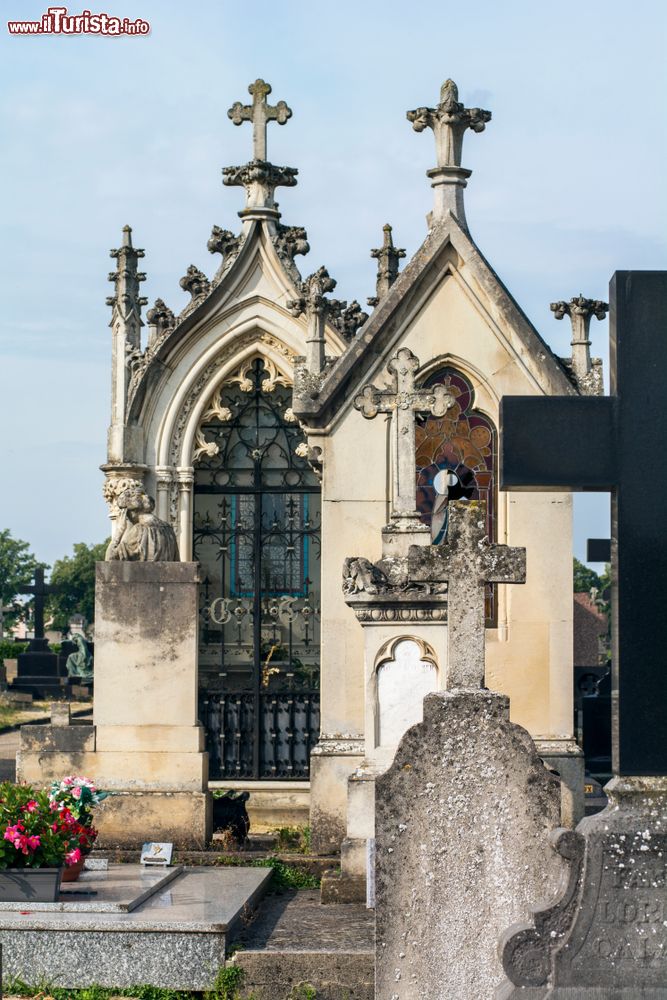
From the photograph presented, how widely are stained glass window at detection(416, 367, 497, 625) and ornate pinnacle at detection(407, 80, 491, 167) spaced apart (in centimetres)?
181

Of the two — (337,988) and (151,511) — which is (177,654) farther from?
(337,988)

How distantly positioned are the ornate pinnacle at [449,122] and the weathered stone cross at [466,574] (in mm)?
7776

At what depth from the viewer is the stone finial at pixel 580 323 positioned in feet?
47.4

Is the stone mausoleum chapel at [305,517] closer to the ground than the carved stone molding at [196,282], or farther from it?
closer to the ground

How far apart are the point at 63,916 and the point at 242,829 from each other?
3.94 m

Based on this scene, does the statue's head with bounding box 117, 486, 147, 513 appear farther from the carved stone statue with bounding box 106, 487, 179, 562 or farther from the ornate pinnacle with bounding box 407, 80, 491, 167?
the ornate pinnacle with bounding box 407, 80, 491, 167

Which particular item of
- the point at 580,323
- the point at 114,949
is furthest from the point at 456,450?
the point at 114,949

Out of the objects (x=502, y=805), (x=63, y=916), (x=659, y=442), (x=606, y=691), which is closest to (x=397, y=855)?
(x=502, y=805)

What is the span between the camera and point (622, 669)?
6301 mm

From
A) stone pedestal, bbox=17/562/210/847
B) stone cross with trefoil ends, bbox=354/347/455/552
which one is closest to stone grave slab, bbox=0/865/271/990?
stone cross with trefoil ends, bbox=354/347/455/552

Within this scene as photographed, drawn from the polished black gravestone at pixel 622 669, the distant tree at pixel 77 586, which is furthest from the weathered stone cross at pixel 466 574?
the distant tree at pixel 77 586

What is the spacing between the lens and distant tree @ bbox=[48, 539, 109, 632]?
234 feet

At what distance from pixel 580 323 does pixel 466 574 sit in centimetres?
781

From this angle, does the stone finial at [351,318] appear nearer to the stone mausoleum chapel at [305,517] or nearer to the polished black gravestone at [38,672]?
the stone mausoleum chapel at [305,517]
